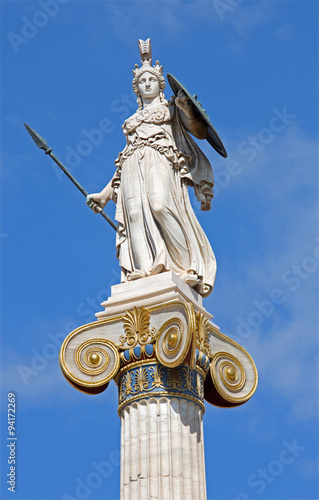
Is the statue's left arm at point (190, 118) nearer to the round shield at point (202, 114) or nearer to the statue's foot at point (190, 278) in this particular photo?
the round shield at point (202, 114)

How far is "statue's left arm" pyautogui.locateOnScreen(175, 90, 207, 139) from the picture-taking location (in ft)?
72.9

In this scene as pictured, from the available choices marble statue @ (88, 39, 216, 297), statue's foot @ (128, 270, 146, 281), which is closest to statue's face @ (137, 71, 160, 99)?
marble statue @ (88, 39, 216, 297)

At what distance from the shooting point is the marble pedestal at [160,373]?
727 inches

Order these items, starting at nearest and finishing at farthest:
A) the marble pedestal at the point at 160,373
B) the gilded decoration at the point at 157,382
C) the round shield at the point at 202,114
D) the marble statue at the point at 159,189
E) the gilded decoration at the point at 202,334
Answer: the marble pedestal at the point at 160,373 < the gilded decoration at the point at 157,382 < the gilded decoration at the point at 202,334 < the marble statue at the point at 159,189 < the round shield at the point at 202,114

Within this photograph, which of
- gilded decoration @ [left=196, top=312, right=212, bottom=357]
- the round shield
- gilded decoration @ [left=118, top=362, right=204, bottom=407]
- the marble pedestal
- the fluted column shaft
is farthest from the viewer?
the round shield

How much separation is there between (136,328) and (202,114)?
203 inches

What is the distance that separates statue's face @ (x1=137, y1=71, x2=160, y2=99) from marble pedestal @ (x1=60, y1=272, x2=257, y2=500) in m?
4.94

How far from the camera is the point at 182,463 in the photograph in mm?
18453

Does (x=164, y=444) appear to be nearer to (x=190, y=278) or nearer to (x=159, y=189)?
(x=190, y=278)

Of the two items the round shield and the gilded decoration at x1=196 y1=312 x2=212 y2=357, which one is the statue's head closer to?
the round shield

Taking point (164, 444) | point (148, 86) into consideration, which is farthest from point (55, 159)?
point (164, 444)

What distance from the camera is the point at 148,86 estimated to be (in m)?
23.4

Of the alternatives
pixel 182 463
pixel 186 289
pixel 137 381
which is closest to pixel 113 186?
pixel 186 289

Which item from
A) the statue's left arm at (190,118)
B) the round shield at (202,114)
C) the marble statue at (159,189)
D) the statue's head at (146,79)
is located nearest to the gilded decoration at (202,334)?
the marble statue at (159,189)
